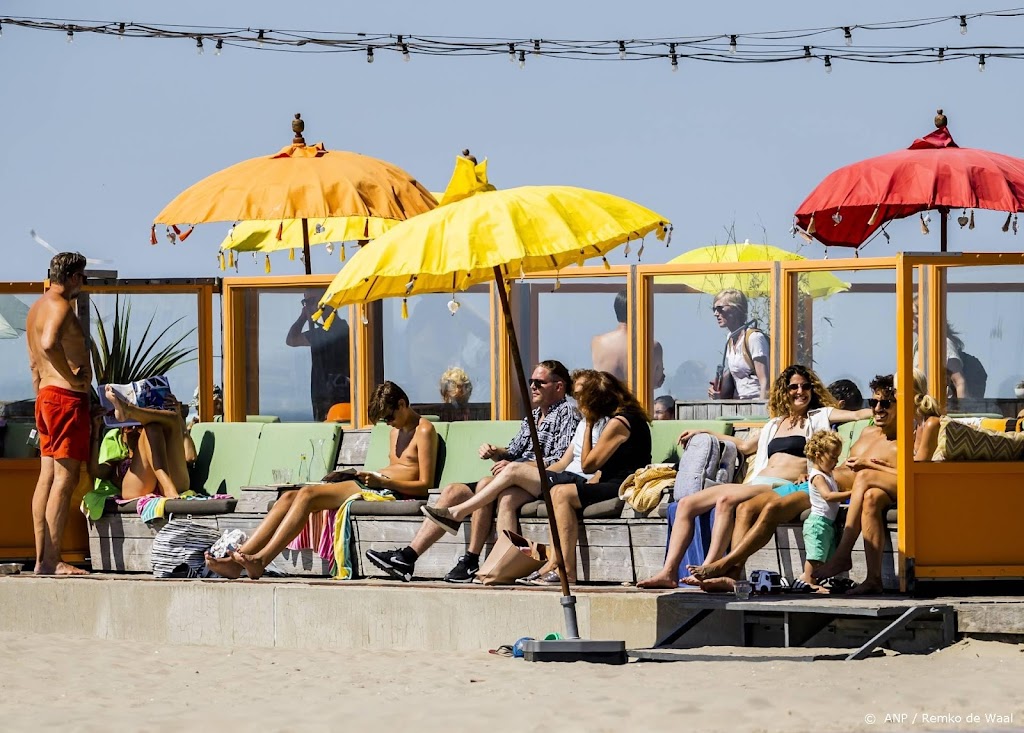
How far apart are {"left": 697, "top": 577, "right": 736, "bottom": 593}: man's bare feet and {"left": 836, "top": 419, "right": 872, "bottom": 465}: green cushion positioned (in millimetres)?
1214

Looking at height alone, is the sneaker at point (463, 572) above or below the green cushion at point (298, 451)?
below

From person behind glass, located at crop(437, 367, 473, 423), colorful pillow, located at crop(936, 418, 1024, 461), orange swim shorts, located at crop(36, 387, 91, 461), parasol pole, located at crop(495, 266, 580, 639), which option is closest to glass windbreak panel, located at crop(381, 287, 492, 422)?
person behind glass, located at crop(437, 367, 473, 423)

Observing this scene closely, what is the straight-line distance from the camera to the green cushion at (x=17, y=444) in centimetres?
1162

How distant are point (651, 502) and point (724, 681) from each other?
1865 millimetres

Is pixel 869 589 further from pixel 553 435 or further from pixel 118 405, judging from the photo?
pixel 118 405

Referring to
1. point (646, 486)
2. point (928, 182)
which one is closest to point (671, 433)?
point (646, 486)

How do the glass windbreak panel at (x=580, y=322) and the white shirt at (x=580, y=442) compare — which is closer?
the white shirt at (x=580, y=442)

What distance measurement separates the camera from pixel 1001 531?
30.2 ft

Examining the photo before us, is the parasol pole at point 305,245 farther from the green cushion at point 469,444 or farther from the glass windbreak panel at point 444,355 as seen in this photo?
the green cushion at point 469,444

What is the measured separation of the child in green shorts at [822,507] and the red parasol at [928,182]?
11.9ft

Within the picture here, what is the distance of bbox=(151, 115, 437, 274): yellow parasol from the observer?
12867 millimetres

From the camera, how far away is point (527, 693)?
26.2 ft

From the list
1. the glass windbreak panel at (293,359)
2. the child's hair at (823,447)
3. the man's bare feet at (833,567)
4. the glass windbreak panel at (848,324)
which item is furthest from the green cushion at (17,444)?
the man's bare feet at (833,567)

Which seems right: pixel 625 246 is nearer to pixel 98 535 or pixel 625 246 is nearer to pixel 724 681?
pixel 724 681
